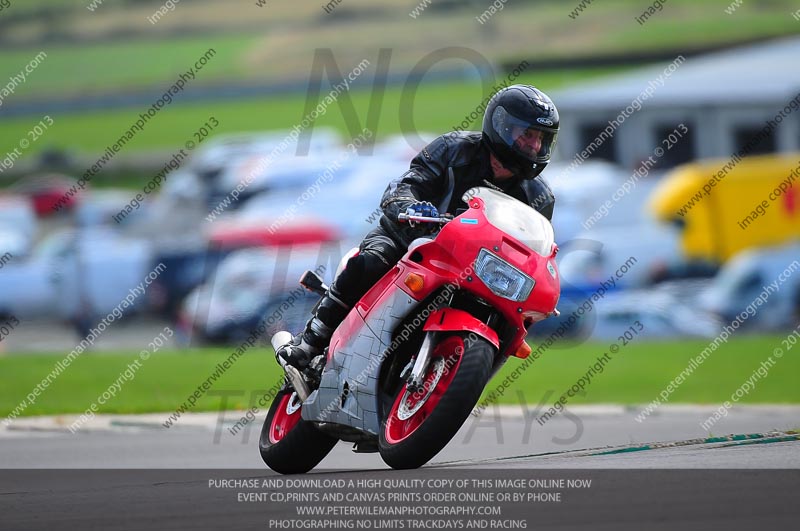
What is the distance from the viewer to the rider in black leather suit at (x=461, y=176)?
763 centimetres

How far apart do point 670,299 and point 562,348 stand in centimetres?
335

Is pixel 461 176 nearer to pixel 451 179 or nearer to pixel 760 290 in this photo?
pixel 451 179

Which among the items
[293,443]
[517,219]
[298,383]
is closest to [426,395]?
[517,219]

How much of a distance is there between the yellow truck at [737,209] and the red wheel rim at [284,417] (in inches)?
787

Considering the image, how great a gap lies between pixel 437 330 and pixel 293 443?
1597mm

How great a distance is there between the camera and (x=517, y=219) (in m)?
7.33

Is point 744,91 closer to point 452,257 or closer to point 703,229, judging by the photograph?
point 703,229

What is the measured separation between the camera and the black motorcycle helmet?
299 inches

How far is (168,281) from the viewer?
27672 millimetres

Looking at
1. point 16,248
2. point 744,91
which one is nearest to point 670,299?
point 744,91

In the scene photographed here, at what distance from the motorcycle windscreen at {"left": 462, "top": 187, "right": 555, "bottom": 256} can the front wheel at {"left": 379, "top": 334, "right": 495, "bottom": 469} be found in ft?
2.10

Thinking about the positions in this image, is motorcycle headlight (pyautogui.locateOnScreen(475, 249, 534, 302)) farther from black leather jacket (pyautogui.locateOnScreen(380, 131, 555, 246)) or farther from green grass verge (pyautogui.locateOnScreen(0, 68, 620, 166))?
green grass verge (pyautogui.locateOnScreen(0, 68, 620, 166))

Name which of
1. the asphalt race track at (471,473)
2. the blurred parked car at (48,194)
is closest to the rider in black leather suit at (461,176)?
the asphalt race track at (471,473)

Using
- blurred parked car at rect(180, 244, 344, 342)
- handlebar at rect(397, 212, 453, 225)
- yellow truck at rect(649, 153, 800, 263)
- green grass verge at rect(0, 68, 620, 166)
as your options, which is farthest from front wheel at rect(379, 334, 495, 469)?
green grass verge at rect(0, 68, 620, 166)
